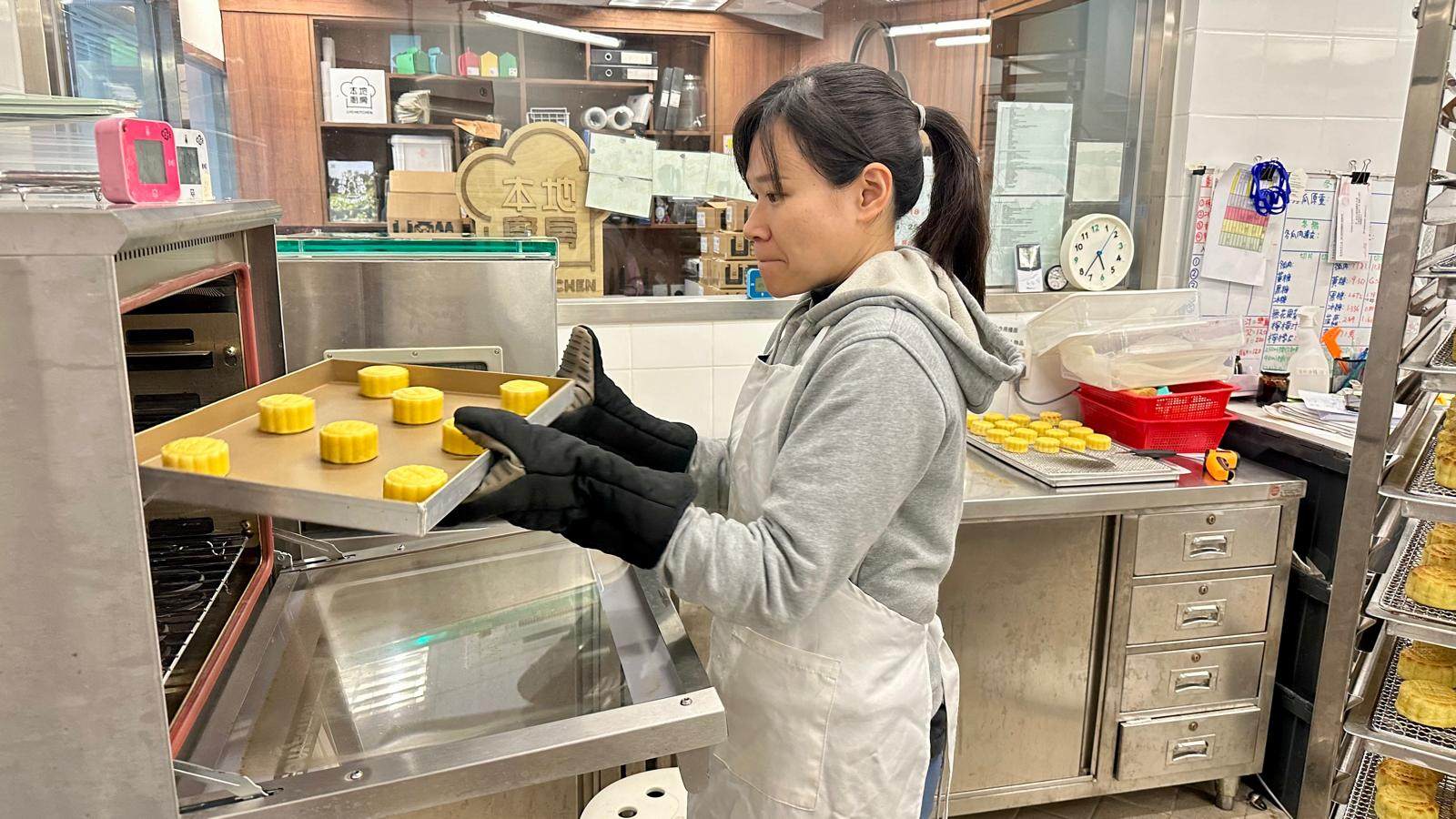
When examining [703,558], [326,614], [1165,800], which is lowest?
[1165,800]

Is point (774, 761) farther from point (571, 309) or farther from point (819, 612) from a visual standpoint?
point (571, 309)

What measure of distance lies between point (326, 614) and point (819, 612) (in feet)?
2.02

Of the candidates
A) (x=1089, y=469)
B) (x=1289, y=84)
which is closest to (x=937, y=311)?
(x=1089, y=469)

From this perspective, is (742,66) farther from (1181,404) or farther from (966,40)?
(1181,404)

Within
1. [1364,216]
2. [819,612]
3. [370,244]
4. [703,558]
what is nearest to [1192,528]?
[1364,216]

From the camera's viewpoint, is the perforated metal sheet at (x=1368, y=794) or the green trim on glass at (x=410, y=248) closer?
the green trim on glass at (x=410, y=248)

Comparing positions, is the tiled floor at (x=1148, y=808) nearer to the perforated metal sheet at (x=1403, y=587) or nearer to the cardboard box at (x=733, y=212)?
the perforated metal sheet at (x=1403, y=587)

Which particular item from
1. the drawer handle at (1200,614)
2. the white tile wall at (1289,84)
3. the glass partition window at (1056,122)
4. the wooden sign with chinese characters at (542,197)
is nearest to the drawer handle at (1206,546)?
the drawer handle at (1200,614)

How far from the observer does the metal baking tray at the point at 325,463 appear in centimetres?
74

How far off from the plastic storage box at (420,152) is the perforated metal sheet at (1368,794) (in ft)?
8.16

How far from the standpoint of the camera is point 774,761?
3.85 feet

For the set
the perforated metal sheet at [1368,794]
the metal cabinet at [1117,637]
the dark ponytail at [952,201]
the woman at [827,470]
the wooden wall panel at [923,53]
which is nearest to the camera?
the woman at [827,470]

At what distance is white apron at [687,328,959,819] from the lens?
1140 mm

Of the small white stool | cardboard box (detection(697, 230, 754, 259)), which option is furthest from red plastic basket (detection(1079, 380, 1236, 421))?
the small white stool
